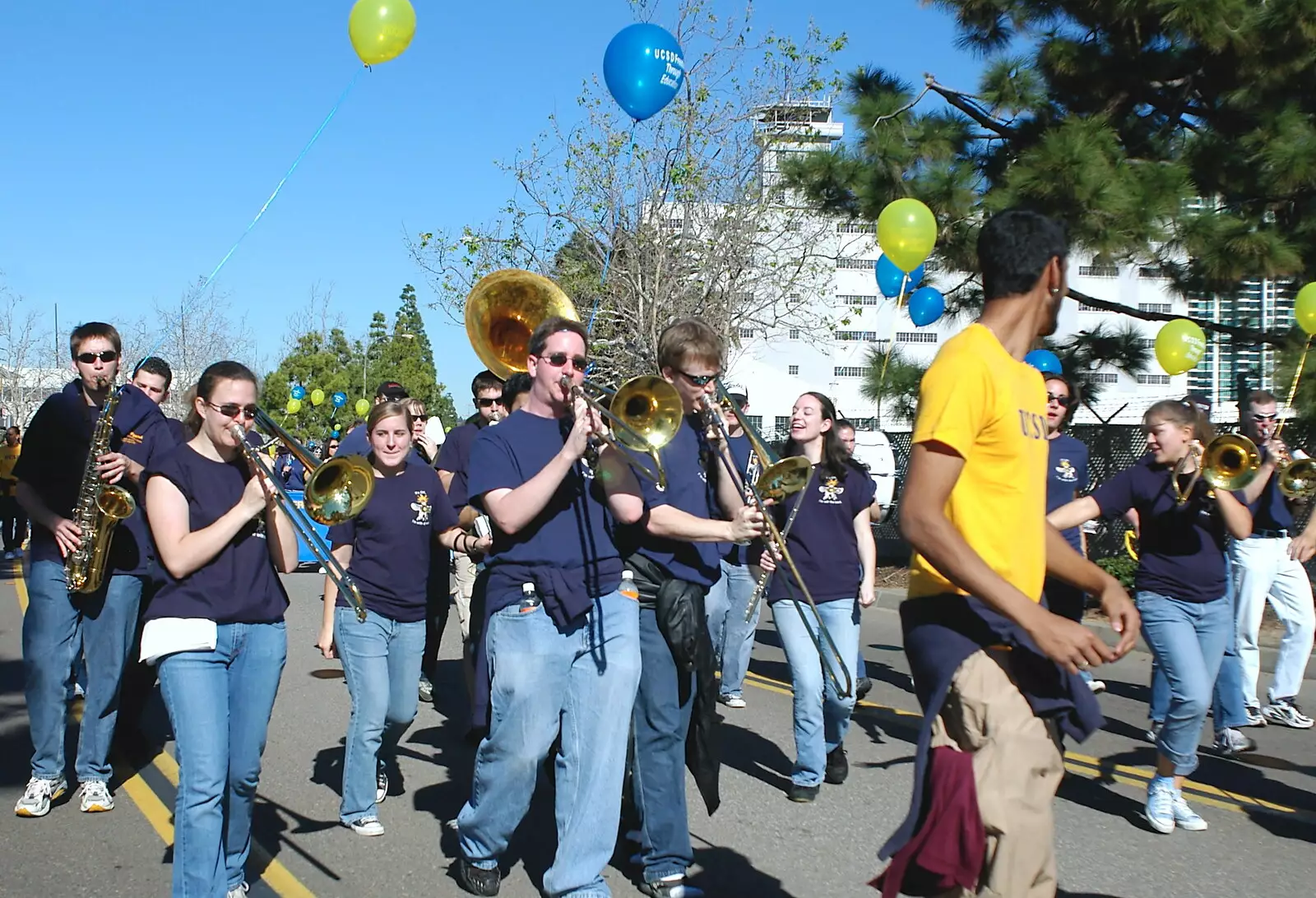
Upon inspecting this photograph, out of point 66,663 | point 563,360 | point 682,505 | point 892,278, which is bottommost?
point 66,663

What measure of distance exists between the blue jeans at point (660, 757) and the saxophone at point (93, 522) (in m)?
2.55

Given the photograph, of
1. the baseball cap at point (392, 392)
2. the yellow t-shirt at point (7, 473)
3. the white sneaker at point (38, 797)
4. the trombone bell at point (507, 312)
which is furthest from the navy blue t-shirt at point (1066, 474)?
the yellow t-shirt at point (7, 473)

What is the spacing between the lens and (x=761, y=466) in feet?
18.6

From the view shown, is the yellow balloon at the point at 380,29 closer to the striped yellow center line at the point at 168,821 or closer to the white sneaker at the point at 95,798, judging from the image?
the striped yellow center line at the point at 168,821

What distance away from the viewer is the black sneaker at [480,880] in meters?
4.72

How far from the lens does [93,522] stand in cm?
572

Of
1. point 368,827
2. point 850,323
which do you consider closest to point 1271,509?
point 368,827

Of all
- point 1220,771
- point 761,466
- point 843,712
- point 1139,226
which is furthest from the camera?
point 1139,226

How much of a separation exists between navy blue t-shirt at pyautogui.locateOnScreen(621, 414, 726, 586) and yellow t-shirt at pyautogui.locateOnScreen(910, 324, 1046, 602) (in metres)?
1.86

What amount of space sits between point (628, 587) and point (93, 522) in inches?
108

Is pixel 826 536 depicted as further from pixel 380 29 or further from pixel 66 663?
pixel 380 29

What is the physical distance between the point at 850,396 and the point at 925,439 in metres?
56.3

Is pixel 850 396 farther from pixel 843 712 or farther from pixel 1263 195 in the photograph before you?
pixel 843 712

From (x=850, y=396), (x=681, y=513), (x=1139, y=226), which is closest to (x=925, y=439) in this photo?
(x=681, y=513)
